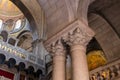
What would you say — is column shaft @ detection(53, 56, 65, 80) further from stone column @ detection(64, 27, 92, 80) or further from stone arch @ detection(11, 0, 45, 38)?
stone arch @ detection(11, 0, 45, 38)

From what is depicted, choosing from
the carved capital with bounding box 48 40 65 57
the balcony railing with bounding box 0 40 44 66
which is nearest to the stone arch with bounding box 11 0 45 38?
the balcony railing with bounding box 0 40 44 66

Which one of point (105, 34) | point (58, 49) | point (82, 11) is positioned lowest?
point (58, 49)

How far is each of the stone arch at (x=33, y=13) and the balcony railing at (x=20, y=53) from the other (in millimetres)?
2059

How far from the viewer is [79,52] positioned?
5.19 m

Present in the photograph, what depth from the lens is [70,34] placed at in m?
5.40

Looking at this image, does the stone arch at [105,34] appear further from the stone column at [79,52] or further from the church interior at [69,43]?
the stone column at [79,52]

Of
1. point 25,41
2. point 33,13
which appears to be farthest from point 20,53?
point 25,41

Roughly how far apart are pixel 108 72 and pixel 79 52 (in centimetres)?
341

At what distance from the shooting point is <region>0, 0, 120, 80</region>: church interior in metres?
5.37

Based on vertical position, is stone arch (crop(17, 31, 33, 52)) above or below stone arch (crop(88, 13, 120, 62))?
above

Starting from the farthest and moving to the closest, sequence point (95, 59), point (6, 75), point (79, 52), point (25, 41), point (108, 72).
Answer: point (25, 41), point (6, 75), point (95, 59), point (108, 72), point (79, 52)

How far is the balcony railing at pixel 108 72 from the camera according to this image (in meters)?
7.89

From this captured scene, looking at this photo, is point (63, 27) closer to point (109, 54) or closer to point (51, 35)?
point (51, 35)

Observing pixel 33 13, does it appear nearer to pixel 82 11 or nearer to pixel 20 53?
pixel 20 53
